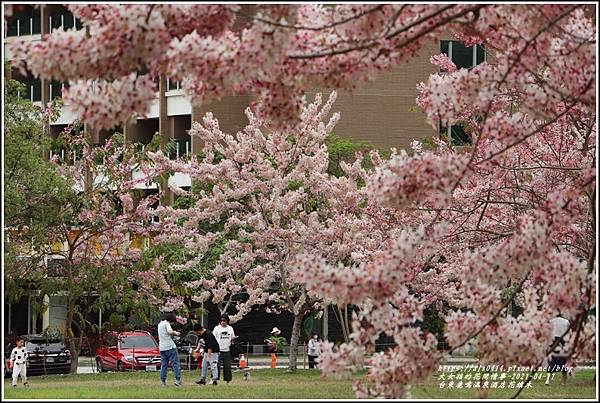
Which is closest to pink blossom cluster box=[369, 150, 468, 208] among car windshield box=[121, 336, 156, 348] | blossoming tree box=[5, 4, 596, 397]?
blossoming tree box=[5, 4, 596, 397]

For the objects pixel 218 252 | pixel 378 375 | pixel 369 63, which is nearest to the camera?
pixel 369 63

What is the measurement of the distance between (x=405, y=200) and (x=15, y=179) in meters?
21.7

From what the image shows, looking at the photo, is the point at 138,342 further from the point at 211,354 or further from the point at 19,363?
the point at 211,354

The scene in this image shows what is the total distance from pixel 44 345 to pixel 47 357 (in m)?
0.54

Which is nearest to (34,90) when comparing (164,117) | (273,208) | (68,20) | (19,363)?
(68,20)

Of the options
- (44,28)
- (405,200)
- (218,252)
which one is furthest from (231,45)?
(44,28)

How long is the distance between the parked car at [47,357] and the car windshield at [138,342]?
109 inches

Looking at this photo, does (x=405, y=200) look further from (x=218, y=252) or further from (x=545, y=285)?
(x=218, y=252)

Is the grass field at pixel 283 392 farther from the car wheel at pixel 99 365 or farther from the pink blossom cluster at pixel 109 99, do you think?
the car wheel at pixel 99 365

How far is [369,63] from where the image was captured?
8.80m

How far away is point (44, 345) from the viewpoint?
37.6 m

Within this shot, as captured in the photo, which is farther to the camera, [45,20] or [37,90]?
[37,90]

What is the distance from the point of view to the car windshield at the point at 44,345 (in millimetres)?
37469

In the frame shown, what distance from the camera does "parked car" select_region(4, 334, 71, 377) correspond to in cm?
3700
